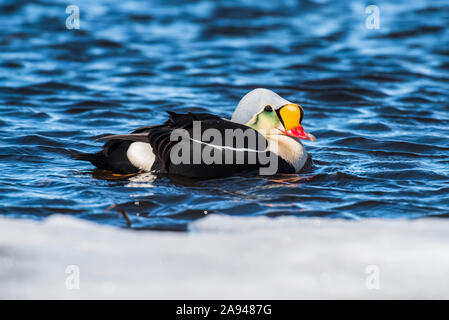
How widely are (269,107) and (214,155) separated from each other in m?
0.61

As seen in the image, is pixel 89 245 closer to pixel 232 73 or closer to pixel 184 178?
pixel 184 178

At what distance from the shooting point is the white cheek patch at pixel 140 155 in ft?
16.3

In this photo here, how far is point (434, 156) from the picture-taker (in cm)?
585

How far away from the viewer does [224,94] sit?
808cm

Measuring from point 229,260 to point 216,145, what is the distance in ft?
3.71

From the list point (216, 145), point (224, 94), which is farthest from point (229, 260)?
point (224, 94)

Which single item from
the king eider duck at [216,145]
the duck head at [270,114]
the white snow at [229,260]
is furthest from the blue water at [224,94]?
the duck head at [270,114]

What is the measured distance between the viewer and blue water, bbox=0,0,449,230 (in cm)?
472

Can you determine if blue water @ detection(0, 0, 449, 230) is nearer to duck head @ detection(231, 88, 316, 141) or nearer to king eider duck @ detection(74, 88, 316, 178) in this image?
king eider duck @ detection(74, 88, 316, 178)

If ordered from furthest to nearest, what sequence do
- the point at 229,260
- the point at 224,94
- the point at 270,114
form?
the point at 224,94 → the point at 270,114 → the point at 229,260

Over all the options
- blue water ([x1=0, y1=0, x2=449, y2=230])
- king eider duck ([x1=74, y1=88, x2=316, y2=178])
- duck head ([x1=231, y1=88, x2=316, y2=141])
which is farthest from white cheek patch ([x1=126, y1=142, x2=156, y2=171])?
duck head ([x1=231, y1=88, x2=316, y2=141])

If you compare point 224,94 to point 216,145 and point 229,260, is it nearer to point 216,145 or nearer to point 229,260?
point 216,145
